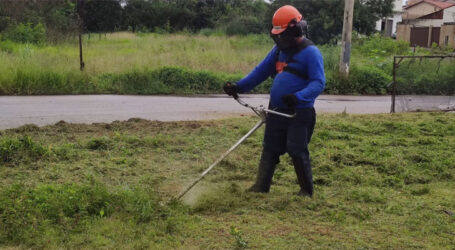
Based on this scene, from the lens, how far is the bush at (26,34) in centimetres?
2155

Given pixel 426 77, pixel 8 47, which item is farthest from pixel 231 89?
pixel 8 47

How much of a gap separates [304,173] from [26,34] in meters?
19.1

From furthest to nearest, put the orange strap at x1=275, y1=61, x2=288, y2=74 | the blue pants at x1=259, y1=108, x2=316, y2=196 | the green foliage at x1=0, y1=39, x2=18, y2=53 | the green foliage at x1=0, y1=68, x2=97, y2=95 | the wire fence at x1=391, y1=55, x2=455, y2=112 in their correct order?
the green foliage at x1=0, y1=39, x2=18, y2=53 < the green foliage at x1=0, y1=68, x2=97, y2=95 < the wire fence at x1=391, y1=55, x2=455, y2=112 < the orange strap at x1=275, y1=61, x2=288, y2=74 < the blue pants at x1=259, y1=108, x2=316, y2=196

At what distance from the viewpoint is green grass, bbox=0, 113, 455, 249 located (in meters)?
4.41

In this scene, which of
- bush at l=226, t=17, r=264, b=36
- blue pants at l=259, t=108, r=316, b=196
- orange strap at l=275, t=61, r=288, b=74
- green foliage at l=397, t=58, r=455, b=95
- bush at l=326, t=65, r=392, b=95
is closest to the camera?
blue pants at l=259, t=108, r=316, b=196

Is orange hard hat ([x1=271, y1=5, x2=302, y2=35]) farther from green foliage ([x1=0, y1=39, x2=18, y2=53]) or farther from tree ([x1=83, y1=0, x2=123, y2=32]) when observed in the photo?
tree ([x1=83, y1=0, x2=123, y2=32])

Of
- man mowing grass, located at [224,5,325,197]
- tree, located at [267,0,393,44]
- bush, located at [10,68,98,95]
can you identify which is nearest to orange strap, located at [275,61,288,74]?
man mowing grass, located at [224,5,325,197]

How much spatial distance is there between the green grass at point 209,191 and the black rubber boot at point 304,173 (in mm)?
156

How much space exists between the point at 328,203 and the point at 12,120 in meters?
6.75

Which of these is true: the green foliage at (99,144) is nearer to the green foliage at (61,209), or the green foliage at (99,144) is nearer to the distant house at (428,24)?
the green foliage at (61,209)

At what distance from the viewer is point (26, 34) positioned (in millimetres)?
21703

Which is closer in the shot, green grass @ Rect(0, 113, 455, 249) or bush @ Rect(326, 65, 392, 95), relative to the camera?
green grass @ Rect(0, 113, 455, 249)

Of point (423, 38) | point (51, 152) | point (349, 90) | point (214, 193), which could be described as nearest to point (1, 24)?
point (349, 90)

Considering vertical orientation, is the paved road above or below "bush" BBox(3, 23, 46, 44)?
below
